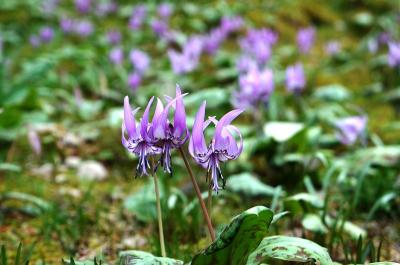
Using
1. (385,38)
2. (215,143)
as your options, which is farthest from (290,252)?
(385,38)

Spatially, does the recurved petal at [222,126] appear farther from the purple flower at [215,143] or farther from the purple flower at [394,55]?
the purple flower at [394,55]

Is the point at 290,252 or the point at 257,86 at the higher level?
the point at 257,86

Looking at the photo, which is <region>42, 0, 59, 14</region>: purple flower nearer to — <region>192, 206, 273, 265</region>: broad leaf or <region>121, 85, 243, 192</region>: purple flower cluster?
<region>121, 85, 243, 192</region>: purple flower cluster

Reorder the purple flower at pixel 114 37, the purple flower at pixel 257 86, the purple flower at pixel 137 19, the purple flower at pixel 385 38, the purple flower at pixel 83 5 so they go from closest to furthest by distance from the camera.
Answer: the purple flower at pixel 257 86 → the purple flower at pixel 114 37 → the purple flower at pixel 137 19 → the purple flower at pixel 385 38 → the purple flower at pixel 83 5

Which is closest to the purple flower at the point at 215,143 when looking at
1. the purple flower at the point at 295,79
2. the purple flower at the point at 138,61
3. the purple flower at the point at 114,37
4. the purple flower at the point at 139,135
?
the purple flower at the point at 139,135

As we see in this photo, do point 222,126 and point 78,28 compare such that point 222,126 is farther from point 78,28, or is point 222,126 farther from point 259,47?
point 78,28

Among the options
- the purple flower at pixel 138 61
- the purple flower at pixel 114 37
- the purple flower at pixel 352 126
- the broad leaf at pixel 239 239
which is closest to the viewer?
the broad leaf at pixel 239 239
